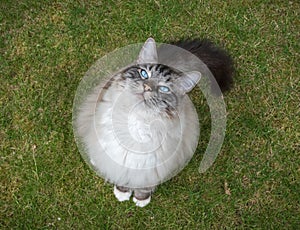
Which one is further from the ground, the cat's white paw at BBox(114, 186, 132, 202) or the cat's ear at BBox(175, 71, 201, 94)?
the cat's ear at BBox(175, 71, 201, 94)

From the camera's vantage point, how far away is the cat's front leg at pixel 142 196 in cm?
241

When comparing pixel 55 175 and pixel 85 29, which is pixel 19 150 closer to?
pixel 55 175

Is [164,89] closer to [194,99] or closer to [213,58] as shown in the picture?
[213,58]

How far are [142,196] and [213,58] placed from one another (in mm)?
915

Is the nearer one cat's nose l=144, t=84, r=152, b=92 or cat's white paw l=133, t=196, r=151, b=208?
cat's nose l=144, t=84, r=152, b=92

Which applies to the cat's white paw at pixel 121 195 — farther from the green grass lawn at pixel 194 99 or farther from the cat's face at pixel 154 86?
the cat's face at pixel 154 86

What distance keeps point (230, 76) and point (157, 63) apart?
27.0 inches

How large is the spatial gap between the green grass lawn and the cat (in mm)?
290

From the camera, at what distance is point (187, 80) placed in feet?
6.44

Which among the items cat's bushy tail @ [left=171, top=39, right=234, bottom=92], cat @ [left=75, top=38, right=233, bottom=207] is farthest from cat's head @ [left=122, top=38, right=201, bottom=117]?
cat's bushy tail @ [left=171, top=39, right=234, bottom=92]

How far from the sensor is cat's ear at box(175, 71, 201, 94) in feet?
6.40

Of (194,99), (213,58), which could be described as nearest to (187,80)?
(213,58)

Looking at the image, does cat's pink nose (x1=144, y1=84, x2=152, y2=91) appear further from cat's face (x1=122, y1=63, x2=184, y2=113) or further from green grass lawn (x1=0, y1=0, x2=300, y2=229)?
green grass lawn (x1=0, y1=0, x2=300, y2=229)

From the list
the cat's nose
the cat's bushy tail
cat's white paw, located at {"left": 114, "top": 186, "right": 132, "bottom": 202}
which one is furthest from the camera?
cat's white paw, located at {"left": 114, "top": 186, "right": 132, "bottom": 202}
